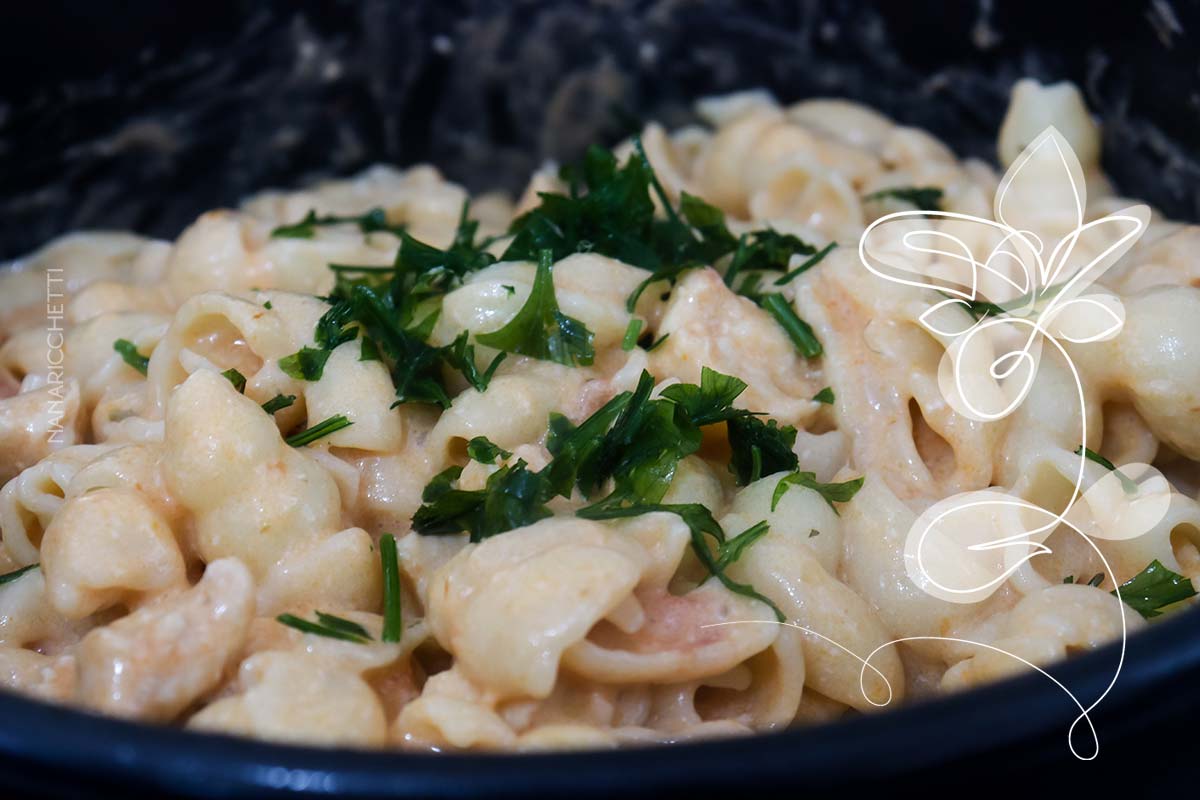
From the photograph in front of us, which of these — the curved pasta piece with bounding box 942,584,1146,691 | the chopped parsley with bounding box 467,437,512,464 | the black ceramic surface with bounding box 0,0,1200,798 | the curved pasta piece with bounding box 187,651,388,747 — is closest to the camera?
the curved pasta piece with bounding box 187,651,388,747

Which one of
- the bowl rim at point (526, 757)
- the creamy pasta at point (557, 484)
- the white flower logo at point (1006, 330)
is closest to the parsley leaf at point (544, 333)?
the creamy pasta at point (557, 484)

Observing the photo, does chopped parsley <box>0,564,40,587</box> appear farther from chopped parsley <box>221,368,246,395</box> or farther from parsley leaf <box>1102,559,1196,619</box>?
parsley leaf <box>1102,559,1196,619</box>

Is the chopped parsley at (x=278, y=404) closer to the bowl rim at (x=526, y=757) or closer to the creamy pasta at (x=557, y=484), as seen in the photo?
the creamy pasta at (x=557, y=484)

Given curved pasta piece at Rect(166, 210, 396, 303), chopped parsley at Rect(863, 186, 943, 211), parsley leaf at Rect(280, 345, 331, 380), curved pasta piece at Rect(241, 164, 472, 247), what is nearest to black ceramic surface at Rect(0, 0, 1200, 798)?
curved pasta piece at Rect(241, 164, 472, 247)

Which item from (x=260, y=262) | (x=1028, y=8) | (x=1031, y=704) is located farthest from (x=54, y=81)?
(x=1031, y=704)

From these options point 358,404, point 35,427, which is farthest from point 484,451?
point 35,427

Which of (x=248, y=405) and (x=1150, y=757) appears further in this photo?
(x=248, y=405)

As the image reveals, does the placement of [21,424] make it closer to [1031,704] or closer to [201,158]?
[201,158]
